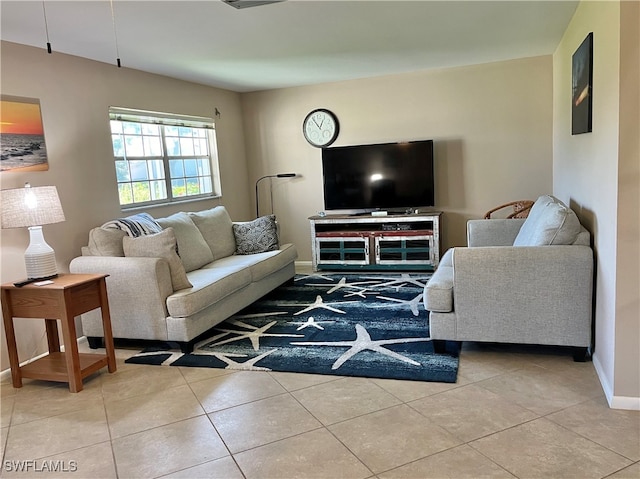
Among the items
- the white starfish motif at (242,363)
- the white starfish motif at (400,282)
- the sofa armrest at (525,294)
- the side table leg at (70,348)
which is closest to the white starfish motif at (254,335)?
the white starfish motif at (242,363)

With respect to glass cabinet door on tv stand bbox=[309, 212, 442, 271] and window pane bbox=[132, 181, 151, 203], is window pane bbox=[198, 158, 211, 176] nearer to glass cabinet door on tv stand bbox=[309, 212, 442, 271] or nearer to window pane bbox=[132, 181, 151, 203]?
window pane bbox=[132, 181, 151, 203]

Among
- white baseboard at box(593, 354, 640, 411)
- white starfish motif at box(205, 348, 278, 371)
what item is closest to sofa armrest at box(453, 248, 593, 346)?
white baseboard at box(593, 354, 640, 411)

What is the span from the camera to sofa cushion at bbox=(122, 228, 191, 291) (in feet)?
11.5

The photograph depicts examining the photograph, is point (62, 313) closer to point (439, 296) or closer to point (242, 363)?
point (242, 363)

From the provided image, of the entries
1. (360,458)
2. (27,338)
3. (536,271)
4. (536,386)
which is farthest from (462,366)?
(27,338)

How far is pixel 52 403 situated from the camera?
2.80 meters

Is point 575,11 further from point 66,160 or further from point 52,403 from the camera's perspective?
point 52,403

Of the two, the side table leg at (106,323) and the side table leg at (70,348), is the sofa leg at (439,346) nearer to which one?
the side table leg at (106,323)

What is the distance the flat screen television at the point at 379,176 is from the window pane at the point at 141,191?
6.76 feet

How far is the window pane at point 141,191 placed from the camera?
4.67 m

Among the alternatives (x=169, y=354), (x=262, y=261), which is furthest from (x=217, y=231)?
(x=169, y=354)

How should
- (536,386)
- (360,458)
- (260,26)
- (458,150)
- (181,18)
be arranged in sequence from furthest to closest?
(458,150)
(260,26)
(181,18)
(536,386)
(360,458)

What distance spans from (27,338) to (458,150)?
14.9ft

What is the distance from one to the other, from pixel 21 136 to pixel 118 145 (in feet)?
3.49
